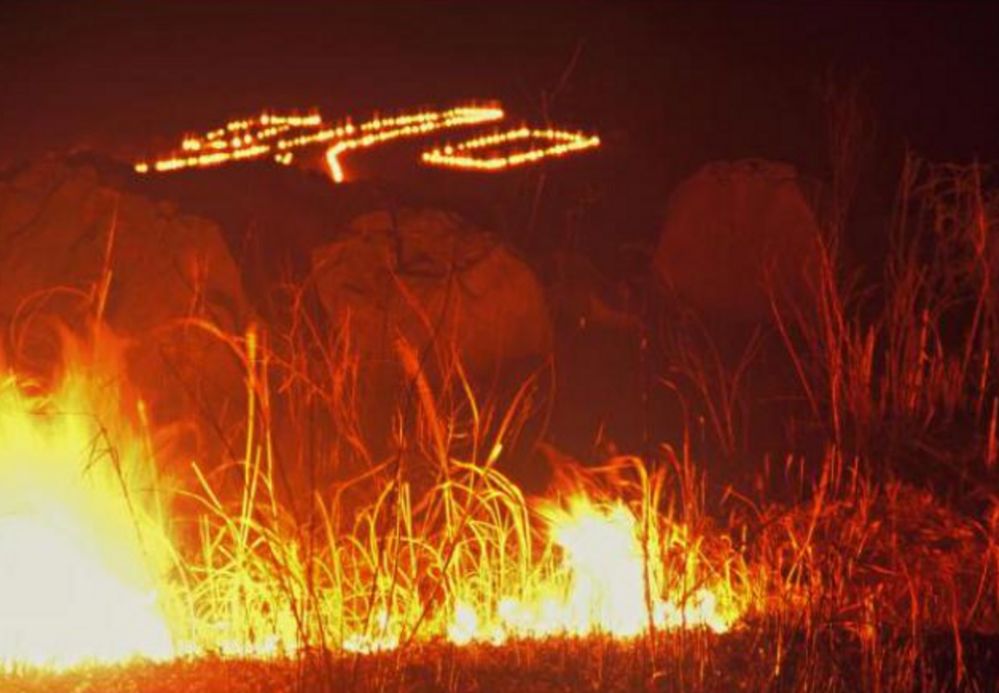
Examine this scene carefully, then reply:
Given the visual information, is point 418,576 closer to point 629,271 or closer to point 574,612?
point 574,612

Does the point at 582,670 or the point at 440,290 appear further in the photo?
the point at 440,290

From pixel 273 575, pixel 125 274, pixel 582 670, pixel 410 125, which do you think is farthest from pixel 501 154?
pixel 582 670

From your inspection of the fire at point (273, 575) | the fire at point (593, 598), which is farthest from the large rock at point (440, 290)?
the fire at point (593, 598)

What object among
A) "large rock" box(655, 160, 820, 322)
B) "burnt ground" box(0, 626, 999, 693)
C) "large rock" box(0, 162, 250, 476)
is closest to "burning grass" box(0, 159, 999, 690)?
"burnt ground" box(0, 626, 999, 693)

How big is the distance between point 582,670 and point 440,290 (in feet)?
11.6

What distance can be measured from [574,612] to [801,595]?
2.50 ft

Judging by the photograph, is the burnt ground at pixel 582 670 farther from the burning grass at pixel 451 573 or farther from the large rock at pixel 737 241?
the large rock at pixel 737 241

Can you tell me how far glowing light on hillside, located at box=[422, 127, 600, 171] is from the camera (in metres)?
9.28

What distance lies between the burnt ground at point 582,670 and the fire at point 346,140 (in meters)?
4.54

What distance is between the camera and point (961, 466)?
6645 mm

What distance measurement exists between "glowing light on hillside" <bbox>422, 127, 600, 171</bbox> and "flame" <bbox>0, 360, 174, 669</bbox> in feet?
13.8

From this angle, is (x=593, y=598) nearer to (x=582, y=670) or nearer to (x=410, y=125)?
(x=582, y=670)

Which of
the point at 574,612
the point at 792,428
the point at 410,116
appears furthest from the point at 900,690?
the point at 410,116

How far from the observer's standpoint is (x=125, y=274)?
Answer: 763cm
